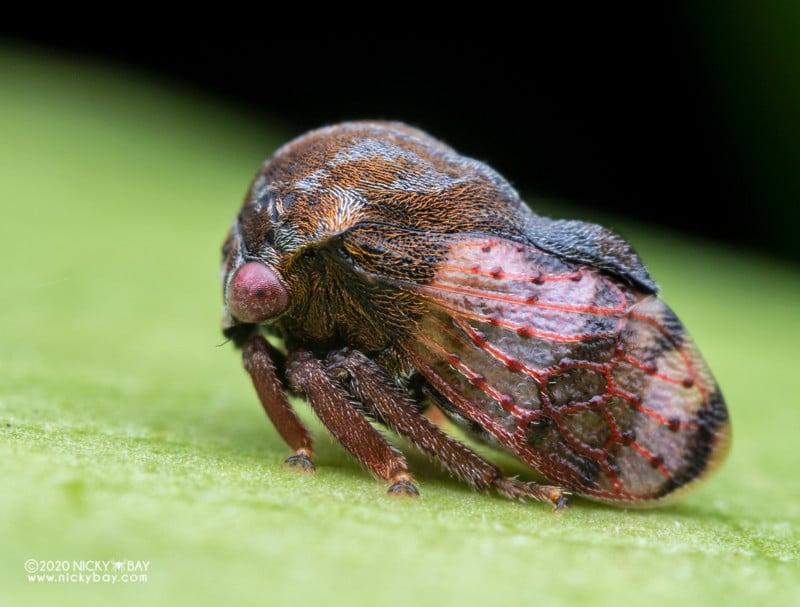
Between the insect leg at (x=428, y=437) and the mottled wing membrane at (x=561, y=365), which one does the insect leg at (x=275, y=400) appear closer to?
the insect leg at (x=428, y=437)

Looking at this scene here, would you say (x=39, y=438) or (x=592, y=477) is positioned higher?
(x=592, y=477)

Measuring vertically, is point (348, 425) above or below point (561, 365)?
below

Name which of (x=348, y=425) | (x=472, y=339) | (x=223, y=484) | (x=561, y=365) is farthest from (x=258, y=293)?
(x=561, y=365)

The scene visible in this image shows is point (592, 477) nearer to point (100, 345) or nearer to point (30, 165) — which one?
point (100, 345)

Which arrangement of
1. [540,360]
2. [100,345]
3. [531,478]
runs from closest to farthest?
[540,360]
[531,478]
[100,345]

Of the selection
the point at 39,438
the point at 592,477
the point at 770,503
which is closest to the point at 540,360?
the point at 592,477

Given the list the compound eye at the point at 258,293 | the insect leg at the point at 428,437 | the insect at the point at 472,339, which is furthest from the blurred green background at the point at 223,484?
the compound eye at the point at 258,293

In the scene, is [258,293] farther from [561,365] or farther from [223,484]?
[561,365]
